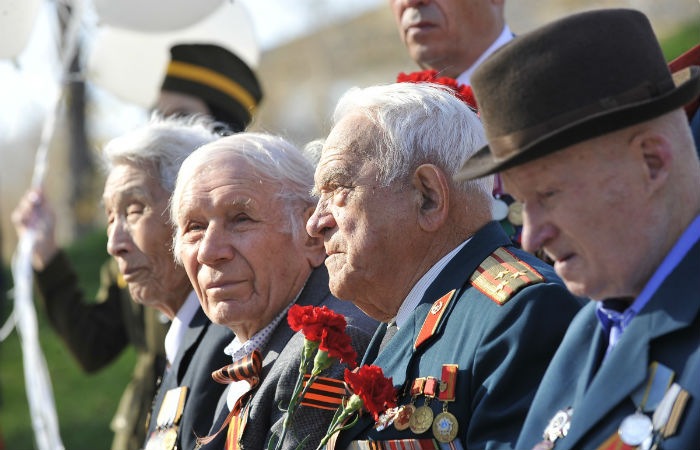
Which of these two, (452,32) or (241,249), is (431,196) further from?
(452,32)

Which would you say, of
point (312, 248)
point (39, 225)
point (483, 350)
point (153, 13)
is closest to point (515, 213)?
point (312, 248)

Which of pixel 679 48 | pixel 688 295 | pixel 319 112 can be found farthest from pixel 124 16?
pixel 319 112

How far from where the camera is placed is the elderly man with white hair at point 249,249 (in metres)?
4.07

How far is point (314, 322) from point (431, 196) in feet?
2.19

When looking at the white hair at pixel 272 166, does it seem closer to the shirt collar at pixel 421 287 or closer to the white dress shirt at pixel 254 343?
the white dress shirt at pixel 254 343

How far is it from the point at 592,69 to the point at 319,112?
85.3 ft

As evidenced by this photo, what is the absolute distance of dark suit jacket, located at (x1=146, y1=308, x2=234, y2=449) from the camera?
14.2 feet

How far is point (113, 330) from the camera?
6.62 m

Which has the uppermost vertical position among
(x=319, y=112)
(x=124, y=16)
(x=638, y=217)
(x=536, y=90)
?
(x=124, y=16)

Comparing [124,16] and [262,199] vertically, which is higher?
[124,16]

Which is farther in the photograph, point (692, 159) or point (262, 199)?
point (262, 199)

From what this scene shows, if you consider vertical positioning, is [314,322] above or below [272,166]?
below

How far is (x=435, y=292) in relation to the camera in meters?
3.37

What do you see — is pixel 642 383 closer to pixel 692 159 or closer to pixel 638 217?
pixel 638 217
